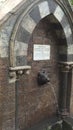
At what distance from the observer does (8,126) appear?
4422 mm

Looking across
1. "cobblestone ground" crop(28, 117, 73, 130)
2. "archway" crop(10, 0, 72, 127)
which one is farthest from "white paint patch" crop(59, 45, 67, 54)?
"cobblestone ground" crop(28, 117, 73, 130)

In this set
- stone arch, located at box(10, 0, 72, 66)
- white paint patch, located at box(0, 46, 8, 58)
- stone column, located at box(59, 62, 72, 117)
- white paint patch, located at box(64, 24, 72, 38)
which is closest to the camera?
white paint patch, located at box(0, 46, 8, 58)

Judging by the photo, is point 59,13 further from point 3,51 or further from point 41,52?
point 3,51

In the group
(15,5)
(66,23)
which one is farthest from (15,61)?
(66,23)

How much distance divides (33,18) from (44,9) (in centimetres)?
32

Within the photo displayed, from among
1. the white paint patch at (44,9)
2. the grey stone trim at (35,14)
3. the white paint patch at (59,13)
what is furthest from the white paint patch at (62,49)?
the grey stone trim at (35,14)

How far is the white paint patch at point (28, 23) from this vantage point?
4504 millimetres

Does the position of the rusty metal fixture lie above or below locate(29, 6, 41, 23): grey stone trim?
below

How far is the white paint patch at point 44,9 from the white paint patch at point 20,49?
2.18ft

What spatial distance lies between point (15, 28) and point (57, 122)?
2.23 m

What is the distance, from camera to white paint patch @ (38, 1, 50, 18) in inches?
188

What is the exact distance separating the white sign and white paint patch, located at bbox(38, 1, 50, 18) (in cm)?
63

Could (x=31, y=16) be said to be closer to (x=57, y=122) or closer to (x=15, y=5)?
(x=15, y=5)

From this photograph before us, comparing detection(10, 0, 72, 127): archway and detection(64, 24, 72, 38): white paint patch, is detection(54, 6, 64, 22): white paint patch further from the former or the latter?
detection(64, 24, 72, 38): white paint patch
